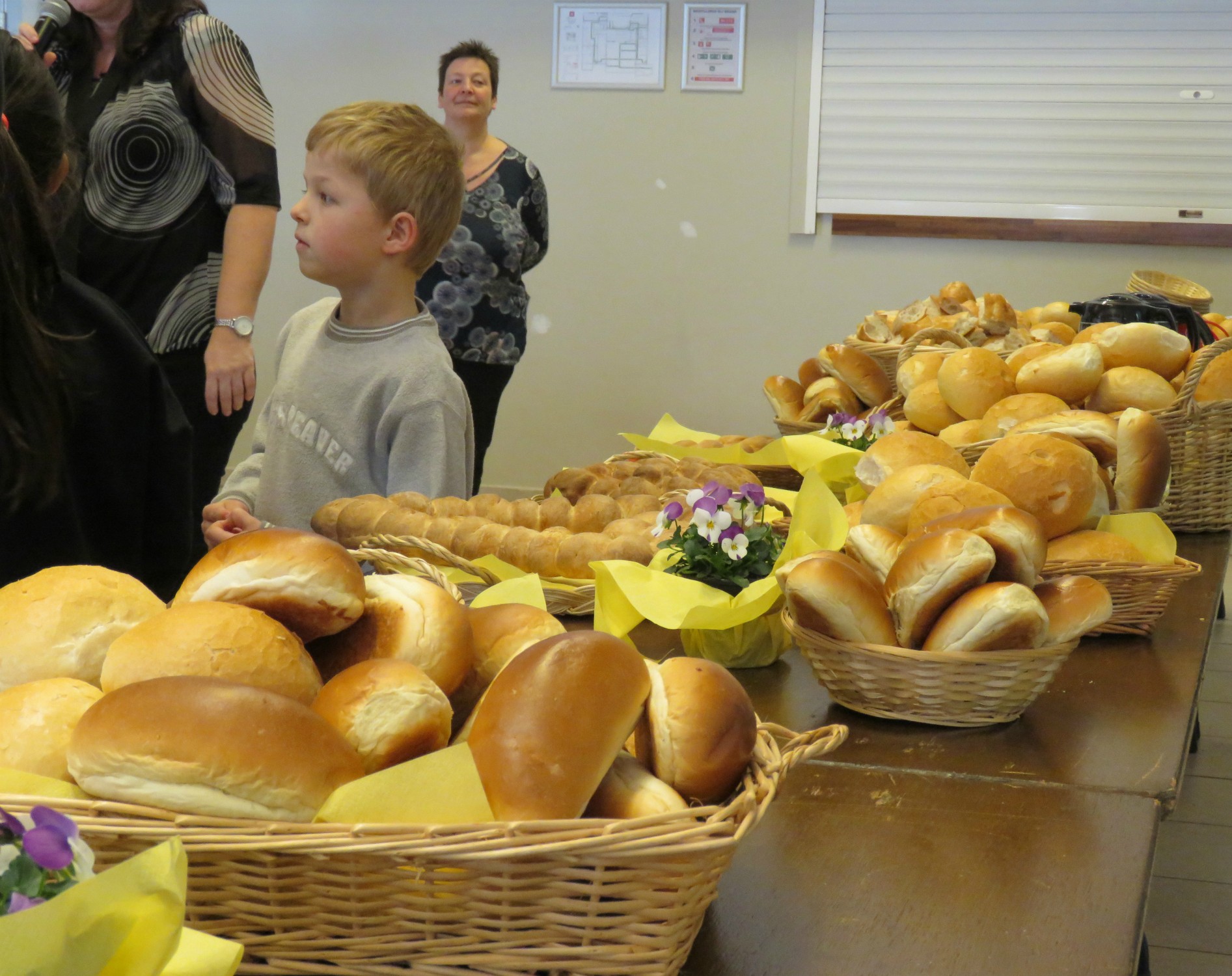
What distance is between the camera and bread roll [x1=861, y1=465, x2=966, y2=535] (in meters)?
1.27

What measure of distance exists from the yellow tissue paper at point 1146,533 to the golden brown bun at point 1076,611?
30 centimetres

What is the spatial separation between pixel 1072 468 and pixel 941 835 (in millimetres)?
618

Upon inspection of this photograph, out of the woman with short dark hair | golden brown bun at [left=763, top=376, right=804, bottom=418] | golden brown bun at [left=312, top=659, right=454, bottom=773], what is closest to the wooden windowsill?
the woman with short dark hair

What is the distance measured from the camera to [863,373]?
2.37 metres

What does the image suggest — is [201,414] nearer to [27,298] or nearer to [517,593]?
[27,298]

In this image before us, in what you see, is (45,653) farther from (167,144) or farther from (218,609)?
(167,144)

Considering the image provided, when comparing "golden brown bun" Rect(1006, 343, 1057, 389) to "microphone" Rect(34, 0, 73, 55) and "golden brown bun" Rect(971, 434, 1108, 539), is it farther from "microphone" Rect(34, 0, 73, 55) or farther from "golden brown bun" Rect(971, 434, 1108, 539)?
"microphone" Rect(34, 0, 73, 55)

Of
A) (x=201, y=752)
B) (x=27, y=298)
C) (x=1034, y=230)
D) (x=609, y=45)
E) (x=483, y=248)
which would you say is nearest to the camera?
(x=201, y=752)

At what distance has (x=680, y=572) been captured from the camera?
4.14 feet

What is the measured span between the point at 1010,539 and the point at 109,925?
877 mm

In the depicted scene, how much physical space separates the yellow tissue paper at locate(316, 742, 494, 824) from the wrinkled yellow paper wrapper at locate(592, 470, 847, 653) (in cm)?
52

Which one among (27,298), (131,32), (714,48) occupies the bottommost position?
(27,298)

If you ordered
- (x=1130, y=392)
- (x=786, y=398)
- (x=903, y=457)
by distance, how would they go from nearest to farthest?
(x=903, y=457)
(x=1130, y=392)
(x=786, y=398)

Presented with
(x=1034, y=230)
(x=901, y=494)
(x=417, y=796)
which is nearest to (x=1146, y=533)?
(x=901, y=494)
